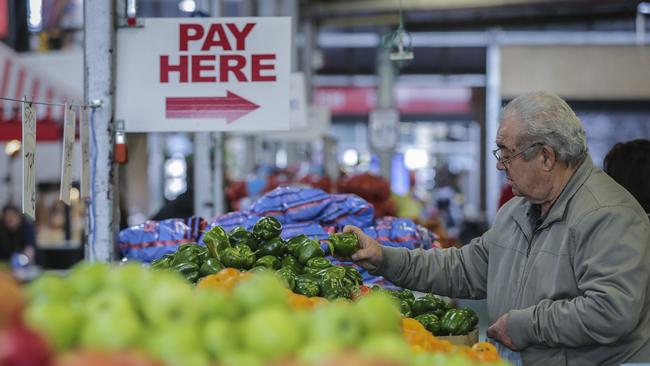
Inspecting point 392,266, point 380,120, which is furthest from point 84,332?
point 380,120

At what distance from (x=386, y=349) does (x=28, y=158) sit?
2320mm

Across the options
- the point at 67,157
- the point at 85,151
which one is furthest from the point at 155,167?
the point at 67,157

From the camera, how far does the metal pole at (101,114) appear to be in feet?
14.5

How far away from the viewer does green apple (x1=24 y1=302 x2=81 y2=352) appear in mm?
1879

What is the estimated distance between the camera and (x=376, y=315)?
2.05 m

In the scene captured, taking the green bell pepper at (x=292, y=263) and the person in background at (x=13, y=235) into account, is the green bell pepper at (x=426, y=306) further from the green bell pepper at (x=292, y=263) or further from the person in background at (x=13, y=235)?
the person in background at (x=13, y=235)

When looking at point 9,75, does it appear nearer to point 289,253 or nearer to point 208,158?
point 208,158

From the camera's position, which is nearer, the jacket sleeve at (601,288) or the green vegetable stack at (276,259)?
the jacket sleeve at (601,288)

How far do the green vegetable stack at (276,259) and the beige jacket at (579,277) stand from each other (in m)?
0.70

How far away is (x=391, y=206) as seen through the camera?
7.55 m

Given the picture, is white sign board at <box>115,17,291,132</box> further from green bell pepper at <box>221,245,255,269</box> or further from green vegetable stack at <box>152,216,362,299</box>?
green bell pepper at <box>221,245,255,269</box>

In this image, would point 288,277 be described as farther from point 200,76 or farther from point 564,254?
point 200,76

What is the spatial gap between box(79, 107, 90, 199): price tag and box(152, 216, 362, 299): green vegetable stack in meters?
0.55

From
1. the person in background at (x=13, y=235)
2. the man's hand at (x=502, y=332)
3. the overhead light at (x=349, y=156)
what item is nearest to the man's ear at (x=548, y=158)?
the man's hand at (x=502, y=332)
